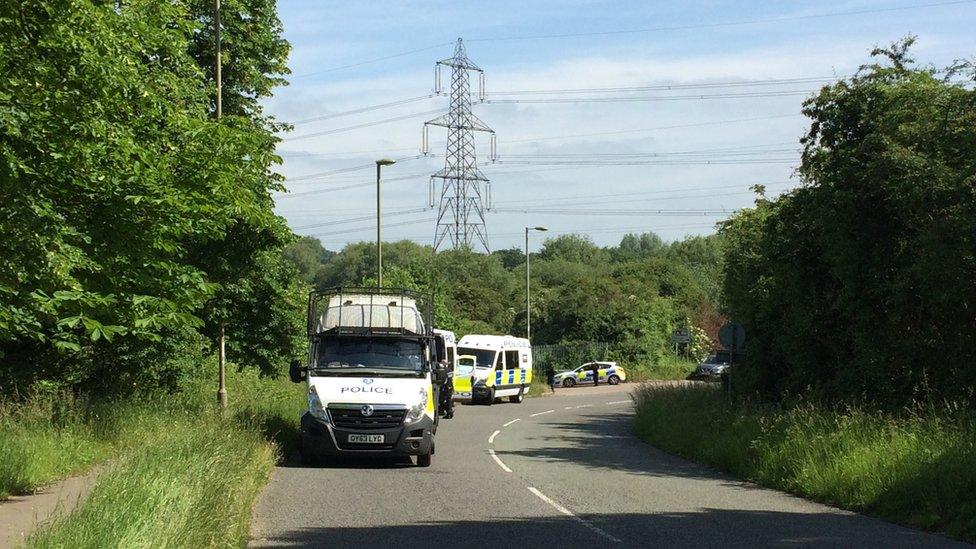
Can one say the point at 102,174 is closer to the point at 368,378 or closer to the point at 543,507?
the point at 368,378

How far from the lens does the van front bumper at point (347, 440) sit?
63.9ft

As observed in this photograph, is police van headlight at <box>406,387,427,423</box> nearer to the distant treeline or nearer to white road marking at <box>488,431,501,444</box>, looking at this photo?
white road marking at <box>488,431,501,444</box>

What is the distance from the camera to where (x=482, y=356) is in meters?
47.4

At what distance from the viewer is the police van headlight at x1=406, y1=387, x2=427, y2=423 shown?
64.7ft

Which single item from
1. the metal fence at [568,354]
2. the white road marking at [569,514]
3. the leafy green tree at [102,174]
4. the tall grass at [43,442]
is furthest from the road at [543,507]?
the metal fence at [568,354]

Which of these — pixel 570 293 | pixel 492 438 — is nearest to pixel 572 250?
pixel 570 293

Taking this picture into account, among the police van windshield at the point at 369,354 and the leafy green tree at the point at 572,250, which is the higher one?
the leafy green tree at the point at 572,250

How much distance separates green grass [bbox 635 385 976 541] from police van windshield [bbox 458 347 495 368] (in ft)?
75.9

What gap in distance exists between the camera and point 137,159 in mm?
15789

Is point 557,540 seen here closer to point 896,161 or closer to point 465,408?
point 896,161

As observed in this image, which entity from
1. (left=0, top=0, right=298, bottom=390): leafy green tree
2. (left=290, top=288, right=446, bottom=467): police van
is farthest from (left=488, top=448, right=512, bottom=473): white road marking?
(left=0, top=0, right=298, bottom=390): leafy green tree

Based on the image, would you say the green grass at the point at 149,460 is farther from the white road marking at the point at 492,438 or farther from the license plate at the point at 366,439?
the white road marking at the point at 492,438

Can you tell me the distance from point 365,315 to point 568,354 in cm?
5232

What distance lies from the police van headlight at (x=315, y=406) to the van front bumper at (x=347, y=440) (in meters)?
0.07
